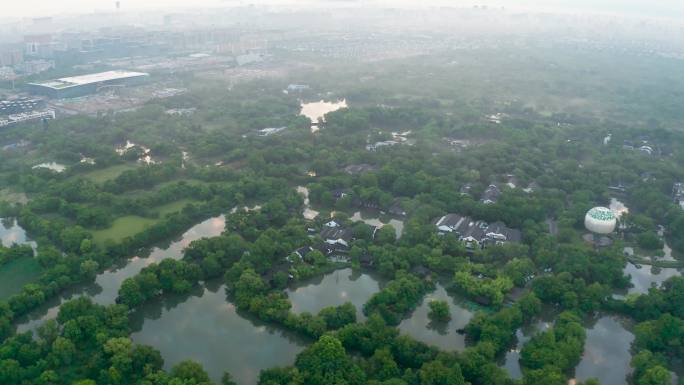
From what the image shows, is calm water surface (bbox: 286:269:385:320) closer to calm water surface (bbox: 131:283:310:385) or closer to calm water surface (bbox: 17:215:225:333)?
calm water surface (bbox: 131:283:310:385)

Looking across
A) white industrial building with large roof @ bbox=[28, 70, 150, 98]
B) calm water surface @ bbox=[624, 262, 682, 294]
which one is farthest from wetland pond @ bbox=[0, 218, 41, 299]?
white industrial building with large roof @ bbox=[28, 70, 150, 98]

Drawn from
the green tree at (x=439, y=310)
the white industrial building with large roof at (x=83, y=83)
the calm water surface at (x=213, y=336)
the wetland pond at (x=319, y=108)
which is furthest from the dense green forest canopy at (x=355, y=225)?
the white industrial building with large roof at (x=83, y=83)

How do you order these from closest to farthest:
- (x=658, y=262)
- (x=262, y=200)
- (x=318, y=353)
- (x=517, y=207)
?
1. (x=318, y=353)
2. (x=658, y=262)
3. (x=517, y=207)
4. (x=262, y=200)

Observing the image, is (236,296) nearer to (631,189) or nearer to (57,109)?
(631,189)

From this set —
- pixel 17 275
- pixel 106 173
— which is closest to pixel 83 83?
pixel 106 173

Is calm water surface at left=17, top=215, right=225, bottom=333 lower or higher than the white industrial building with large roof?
lower

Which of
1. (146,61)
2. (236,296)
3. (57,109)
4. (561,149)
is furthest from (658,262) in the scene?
(146,61)
